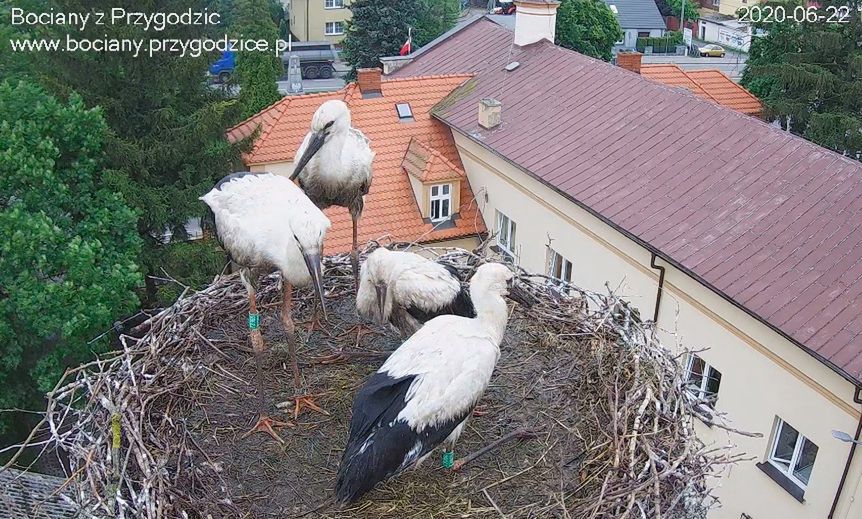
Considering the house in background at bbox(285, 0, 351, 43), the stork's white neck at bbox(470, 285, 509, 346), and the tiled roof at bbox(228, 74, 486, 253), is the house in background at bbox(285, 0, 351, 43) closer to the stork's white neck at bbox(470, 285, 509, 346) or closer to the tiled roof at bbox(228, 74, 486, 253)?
the tiled roof at bbox(228, 74, 486, 253)

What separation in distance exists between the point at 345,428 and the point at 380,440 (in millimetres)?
1036

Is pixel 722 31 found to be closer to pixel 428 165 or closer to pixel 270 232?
pixel 428 165

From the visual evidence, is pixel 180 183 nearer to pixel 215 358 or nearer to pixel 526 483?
pixel 215 358

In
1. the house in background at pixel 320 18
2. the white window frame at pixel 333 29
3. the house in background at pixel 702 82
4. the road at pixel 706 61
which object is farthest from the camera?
the white window frame at pixel 333 29

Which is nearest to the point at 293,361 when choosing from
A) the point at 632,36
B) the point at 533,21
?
the point at 533,21

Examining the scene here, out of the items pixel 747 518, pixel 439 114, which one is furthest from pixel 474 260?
pixel 439 114

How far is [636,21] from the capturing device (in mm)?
40125

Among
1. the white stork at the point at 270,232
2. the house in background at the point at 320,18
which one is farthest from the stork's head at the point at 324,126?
the house in background at the point at 320,18

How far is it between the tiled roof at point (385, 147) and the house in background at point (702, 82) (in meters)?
4.34

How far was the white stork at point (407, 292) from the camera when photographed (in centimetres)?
617

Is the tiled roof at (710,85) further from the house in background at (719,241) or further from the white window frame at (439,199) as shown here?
the white window frame at (439,199)

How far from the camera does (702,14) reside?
44562mm

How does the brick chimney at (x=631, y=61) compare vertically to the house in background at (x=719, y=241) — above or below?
above

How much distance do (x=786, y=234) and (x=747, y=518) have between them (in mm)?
3297
